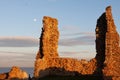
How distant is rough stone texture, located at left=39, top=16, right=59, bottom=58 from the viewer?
67969mm

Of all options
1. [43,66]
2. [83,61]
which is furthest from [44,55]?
[83,61]

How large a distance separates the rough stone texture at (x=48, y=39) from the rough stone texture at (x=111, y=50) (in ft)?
37.1

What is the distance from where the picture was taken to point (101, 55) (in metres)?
63.2

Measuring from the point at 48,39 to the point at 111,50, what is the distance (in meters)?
12.9

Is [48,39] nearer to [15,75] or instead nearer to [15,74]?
[15,74]

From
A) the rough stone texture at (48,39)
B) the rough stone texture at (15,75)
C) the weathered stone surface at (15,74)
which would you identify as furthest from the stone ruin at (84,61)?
the weathered stone surface at (15,74)

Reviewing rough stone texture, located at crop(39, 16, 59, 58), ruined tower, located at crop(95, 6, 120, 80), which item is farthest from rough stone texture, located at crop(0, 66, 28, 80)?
ruined tower, located at crop(95, 6, 120, 80)

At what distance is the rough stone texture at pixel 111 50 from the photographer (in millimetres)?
57253

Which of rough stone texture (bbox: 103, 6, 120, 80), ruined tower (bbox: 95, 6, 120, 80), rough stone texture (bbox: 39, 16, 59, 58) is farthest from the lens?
rough stone texture (bbox: 39, 16, 59, 58)

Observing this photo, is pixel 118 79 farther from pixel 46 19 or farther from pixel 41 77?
pixel 46 19

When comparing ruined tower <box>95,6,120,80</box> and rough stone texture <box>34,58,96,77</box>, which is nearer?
ruined tower <box>95,6,120,80</box>

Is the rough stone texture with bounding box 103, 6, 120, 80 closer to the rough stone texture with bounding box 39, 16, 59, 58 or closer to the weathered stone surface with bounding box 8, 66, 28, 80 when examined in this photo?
the rough stone texture with bounding box 39, 16, 59, 58

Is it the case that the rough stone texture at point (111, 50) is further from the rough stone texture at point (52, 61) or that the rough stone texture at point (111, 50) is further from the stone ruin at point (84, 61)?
the rough stone texture at point (52, 61)

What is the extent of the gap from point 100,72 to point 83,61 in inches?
162
